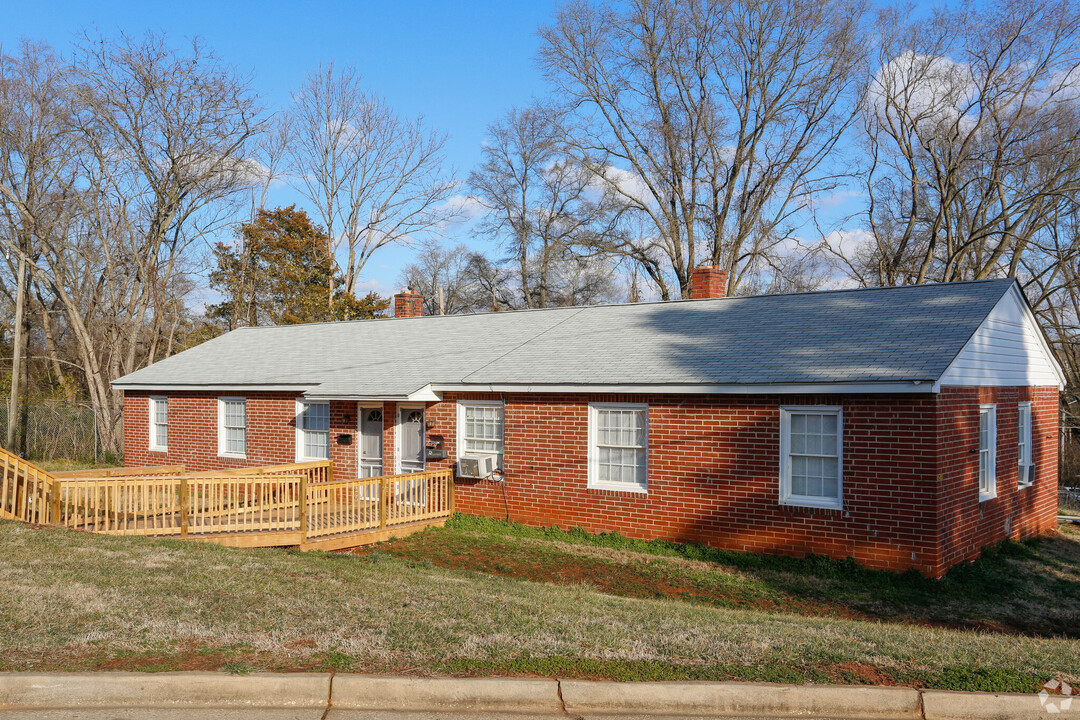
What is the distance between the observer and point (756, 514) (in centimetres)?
1242

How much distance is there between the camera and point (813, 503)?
12.0m

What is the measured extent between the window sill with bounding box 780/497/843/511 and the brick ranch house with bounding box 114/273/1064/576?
0.10 feet

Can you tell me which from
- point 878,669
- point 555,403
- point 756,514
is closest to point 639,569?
point 756,514

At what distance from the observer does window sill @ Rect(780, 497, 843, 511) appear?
11781 millimetres

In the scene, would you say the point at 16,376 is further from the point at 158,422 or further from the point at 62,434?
the point at 158,422

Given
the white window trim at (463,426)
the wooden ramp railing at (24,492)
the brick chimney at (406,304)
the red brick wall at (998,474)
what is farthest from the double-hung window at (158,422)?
the red brick wall at (998,474)

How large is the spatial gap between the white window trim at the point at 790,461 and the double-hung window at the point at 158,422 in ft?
54.4

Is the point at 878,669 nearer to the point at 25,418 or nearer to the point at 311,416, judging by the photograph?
the point at 311,416

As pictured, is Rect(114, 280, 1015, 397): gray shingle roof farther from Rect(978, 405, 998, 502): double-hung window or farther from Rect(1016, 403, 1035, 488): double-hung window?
Answer: Rect(1016, 403, 1035, 488): double-hung window

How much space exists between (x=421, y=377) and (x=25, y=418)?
19815 mm

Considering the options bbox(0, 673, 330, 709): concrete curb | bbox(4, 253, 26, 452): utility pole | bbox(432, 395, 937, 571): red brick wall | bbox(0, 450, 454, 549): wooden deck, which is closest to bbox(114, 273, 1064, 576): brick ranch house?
bbox(432, 395, 937, 571): red brick wall

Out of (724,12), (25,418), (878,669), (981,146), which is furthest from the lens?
(724,12)

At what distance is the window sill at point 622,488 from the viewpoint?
44.7ft

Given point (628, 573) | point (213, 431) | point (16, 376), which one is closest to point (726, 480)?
point (628, 573)
